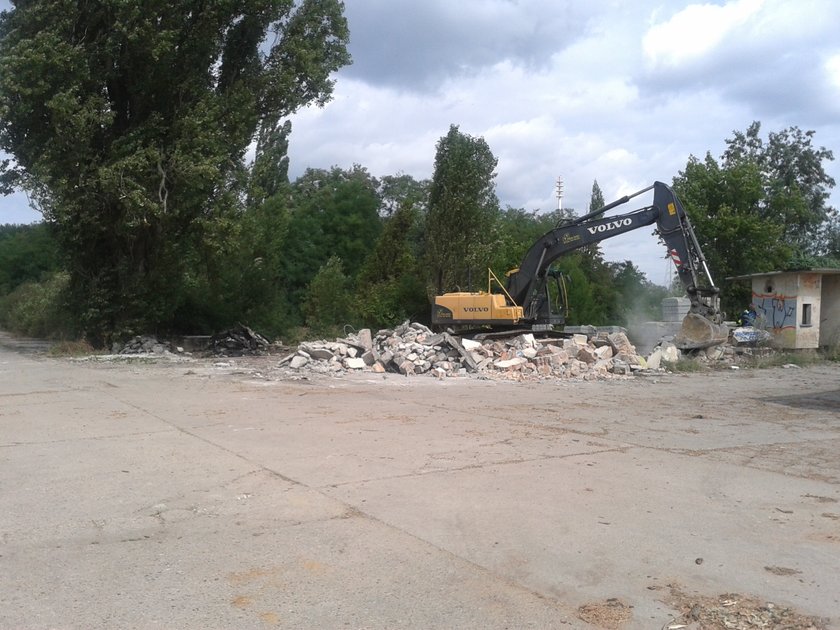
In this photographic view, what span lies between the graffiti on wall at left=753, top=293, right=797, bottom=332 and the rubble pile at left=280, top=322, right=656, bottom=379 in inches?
299

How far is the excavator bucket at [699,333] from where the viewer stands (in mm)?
23531

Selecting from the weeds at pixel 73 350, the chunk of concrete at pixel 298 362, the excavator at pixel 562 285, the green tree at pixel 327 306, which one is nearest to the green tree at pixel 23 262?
the green tree at pixel 327 306

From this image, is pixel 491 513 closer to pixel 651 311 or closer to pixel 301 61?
pixel 301 61

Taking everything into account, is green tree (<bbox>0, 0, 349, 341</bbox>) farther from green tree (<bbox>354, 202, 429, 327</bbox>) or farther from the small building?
the small building

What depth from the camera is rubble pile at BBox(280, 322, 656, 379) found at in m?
22.0

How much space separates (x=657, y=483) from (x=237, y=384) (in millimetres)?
12539

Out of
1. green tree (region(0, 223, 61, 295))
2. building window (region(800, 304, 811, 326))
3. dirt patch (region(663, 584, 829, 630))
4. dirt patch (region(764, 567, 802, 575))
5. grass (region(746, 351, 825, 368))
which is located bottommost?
dirt patch (region(663, 584, 829, 630))

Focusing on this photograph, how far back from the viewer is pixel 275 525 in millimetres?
6762

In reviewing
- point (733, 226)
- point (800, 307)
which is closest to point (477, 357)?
point (800, 307)

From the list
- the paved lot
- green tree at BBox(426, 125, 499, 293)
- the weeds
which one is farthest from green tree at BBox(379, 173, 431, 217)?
the paved lot

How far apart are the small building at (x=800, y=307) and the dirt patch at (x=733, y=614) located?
82.8ft

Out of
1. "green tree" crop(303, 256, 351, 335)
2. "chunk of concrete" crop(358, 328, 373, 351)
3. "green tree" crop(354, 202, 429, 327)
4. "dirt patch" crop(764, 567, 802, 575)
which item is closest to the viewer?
"dirt patch" crop(764, 567, 802, 575)

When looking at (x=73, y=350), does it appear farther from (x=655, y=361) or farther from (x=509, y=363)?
(x=655, y=361)

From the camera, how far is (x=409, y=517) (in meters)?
7.02
